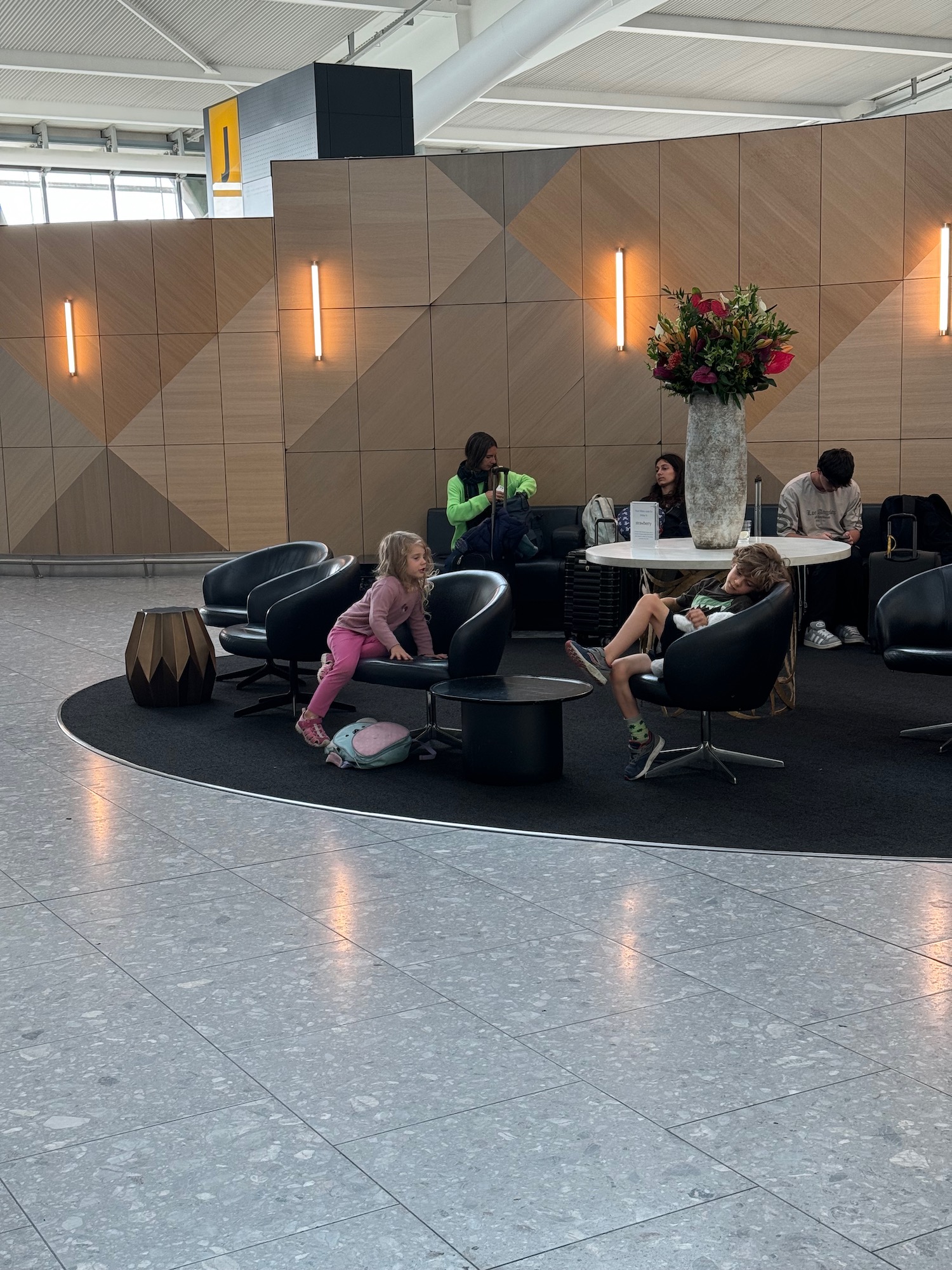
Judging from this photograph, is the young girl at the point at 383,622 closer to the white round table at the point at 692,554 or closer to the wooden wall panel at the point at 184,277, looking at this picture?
the white round table at the point at 692,554

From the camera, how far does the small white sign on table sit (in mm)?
6359

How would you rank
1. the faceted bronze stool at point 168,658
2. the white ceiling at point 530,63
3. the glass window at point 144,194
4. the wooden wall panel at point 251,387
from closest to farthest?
the faceted bronze stool at point 168,658 < the wooden wall panel at point 251,387 < the white ceiling at point 530,63 < the glass window at point 144,194

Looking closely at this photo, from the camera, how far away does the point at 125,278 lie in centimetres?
1338

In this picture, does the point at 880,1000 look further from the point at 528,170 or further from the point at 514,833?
the point at 528,170

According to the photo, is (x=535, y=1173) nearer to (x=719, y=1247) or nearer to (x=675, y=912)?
(x=719, y=1247)

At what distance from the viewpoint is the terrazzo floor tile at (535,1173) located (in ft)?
7.21

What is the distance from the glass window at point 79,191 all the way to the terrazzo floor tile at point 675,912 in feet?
59.0

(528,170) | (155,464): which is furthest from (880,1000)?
(155,464)

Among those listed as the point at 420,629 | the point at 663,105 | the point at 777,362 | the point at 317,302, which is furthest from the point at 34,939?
the point at 663,105

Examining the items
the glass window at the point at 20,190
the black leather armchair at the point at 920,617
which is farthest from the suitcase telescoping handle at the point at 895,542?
the glass window at the point at 20,190

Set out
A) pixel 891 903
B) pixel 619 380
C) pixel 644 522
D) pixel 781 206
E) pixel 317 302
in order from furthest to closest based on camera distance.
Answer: pixel 317 302
pixel 619 380
pixel 781 206
pixel 644 522
pixel 891 903

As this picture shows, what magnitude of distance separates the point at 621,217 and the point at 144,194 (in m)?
13.6

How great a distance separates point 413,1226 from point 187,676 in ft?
16.1

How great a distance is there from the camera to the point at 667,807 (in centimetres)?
482
